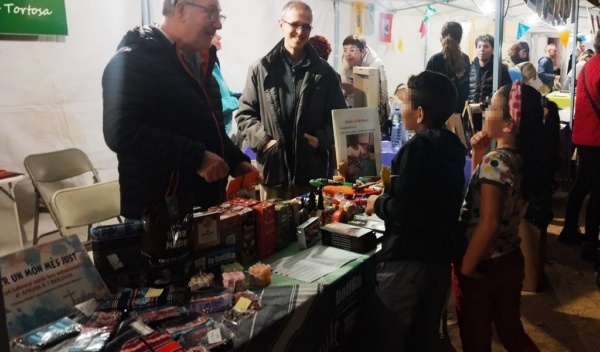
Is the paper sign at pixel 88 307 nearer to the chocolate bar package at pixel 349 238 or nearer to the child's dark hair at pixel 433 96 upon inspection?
the chocolate bar package at pixel 349 238

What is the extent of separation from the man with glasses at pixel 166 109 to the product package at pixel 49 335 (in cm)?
46

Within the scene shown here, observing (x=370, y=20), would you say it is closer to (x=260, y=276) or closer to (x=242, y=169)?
(x=242, y=169)

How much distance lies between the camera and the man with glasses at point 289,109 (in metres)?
2.20

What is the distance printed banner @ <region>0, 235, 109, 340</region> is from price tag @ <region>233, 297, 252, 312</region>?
36 cm

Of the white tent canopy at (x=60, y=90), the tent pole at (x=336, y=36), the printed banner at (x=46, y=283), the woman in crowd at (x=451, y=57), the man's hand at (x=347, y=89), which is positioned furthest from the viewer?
the tent pole at (x=336, y=36)

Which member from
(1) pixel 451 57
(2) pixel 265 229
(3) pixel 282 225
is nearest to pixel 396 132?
(1) pixel 451 57

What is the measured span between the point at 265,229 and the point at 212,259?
0.23 meters

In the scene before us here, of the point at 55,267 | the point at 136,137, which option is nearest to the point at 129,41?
the point at 136,137

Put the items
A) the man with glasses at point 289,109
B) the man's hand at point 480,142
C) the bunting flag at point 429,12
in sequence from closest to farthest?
the man's hand at point 480,142 → the man with glasses at point 289,109 → the bunting flag at point 429,12

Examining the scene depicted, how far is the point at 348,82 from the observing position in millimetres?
3398

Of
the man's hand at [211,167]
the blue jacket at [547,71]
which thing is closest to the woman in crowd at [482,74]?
the man's hand at [211,167]

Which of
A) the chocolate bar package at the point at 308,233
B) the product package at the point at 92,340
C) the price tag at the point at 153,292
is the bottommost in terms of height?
the product package at the point at 92,340

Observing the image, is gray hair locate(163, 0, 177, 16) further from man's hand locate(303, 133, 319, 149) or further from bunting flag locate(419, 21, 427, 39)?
bunting flag locate(419, 21, 427, 39)

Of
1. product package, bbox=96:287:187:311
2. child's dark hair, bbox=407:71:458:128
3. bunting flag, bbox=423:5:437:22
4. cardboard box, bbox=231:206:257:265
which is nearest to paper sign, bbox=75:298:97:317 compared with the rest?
product package, bbox=96:287:187:311
